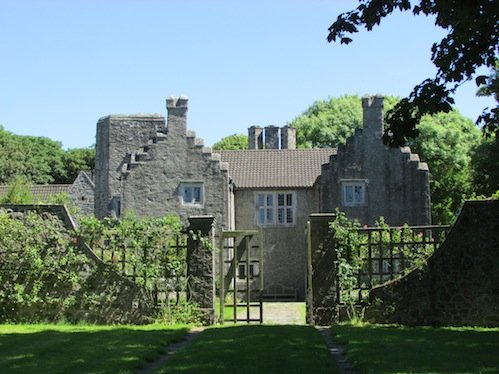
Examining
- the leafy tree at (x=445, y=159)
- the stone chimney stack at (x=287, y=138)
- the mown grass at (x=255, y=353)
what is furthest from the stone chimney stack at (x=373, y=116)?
the mown grass at (x=255, y=353)

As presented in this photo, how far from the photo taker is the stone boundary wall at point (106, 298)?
18016mm

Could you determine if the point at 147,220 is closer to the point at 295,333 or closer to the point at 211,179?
the point at 295,333

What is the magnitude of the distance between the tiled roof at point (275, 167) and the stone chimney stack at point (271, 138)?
21.2 ft

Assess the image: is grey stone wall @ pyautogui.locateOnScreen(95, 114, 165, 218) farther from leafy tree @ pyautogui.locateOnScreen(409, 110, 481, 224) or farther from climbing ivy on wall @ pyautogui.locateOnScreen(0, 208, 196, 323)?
leafy tree @ pyautogui.locateOnScreen(409, 110, 481, 224)

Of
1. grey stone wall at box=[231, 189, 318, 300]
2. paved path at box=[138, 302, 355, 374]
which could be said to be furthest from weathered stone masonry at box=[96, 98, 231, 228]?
paved path at box=[138, 302, 355, 374]

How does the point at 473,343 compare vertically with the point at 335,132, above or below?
below

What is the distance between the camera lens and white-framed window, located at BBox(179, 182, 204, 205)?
3353cm

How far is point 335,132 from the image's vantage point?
56.7 metres

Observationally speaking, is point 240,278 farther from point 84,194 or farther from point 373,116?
point 84,194

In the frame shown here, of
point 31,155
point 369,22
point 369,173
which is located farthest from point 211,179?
point 31,155

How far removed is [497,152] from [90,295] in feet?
65.8

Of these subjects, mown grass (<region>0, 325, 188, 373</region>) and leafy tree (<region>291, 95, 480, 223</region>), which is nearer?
mown grass (<region>0, 325, 188, 373</region>)

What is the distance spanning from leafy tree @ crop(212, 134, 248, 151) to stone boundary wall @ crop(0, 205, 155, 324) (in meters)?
46.7

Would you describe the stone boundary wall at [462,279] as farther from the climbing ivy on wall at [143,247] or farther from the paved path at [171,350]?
the climbing ivy on wall at [143,247]
